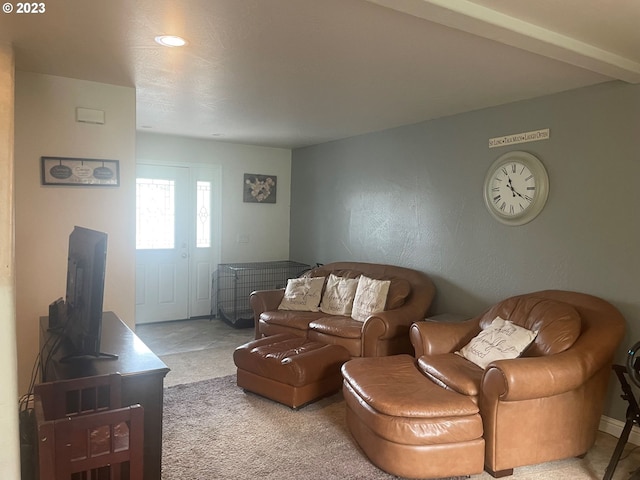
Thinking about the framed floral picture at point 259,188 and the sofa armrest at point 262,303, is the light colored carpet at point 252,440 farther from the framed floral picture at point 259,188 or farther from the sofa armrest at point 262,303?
the framed floral picture at point 259,188

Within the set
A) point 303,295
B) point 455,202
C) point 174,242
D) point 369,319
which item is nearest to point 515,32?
point 455,202

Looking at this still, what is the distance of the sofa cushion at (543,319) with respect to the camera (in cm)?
283

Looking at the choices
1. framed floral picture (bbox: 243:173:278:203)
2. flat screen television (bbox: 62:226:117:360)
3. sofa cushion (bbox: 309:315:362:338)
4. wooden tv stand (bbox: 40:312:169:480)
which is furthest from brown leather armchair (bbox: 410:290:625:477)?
framed floral picture (bbox: 243:173:278:203)

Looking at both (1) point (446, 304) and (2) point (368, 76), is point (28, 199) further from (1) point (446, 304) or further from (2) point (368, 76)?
(1) point (446, 304)

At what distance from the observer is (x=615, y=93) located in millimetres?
3088

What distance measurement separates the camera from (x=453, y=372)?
281 cm

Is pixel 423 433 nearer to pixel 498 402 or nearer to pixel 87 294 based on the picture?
pixel 498 402

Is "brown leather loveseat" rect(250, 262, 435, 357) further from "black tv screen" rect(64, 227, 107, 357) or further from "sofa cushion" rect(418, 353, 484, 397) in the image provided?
"black tv screen" rect(64, 227, 107, 357)

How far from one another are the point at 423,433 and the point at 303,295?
250cm

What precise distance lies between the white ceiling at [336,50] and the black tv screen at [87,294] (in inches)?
42.5

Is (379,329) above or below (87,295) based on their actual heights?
below

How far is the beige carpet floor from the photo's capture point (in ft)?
8.60

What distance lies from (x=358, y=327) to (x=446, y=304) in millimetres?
905

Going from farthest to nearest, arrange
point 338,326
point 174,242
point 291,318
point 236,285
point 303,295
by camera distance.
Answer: point 236,285
point 174,242
point 303,295
point 291,318
point 338,326
